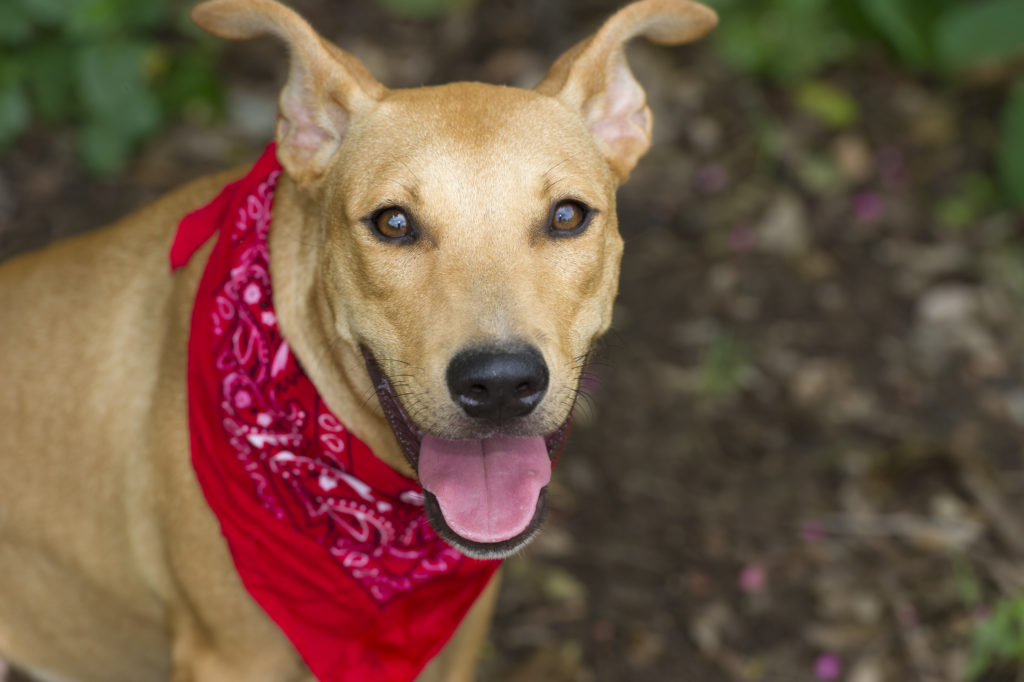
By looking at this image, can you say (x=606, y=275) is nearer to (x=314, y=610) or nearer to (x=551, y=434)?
(x=551, y=434)

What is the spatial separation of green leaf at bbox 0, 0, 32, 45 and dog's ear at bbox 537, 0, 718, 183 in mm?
3577

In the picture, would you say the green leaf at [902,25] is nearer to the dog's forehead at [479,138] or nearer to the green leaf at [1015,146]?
the green leaf at [1015,146]

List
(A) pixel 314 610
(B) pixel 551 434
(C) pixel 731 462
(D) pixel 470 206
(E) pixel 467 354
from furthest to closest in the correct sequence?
(C) pixel 731 462
(A) pixel 314 610
(B) pixel 551 434
(D) pixel 470 206
(E) pixel 467 354

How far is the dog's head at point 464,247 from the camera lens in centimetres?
282

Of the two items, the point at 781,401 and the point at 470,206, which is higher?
the point at 470,206

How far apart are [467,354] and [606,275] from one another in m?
0.70

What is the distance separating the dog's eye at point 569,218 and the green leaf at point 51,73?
13.5 feet

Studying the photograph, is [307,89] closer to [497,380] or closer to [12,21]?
[497,380]

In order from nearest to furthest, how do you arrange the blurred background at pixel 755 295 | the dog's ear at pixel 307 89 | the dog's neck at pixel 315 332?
the dog's ear at pixel 307 89 → the dog's neck at pixel 315 332 → the blurred background at pixel 755 295

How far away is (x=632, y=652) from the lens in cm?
472

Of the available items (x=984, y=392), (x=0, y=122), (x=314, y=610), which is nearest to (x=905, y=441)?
(x=984, y=392)

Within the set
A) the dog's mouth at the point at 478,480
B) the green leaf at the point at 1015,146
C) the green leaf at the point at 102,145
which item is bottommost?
the green leaf at the point at 1015,146

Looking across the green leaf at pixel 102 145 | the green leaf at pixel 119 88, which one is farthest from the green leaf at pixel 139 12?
the green leaf at pixel 102 145

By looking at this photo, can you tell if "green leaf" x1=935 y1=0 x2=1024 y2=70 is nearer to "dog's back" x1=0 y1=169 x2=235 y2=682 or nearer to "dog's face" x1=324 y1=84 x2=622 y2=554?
"dog's face" x1=324 y1=84 x2=622 y2=554
